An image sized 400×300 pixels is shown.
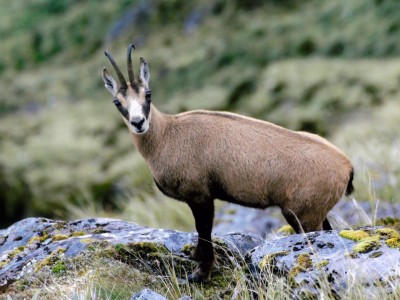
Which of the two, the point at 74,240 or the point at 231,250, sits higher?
the point at 74,240

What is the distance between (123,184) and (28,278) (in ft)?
44.4

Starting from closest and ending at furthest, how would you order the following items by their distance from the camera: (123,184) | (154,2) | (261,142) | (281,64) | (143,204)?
(261,142) < (143,204) < (123,184) < (281,64) < (154,2)

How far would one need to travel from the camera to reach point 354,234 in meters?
5.98

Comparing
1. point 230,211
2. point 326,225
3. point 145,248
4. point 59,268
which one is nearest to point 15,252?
point 59,268

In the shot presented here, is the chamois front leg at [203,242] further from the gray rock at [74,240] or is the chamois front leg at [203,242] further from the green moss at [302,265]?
the green moss at [302,265]

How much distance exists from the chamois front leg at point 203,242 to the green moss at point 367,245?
150 centimetres

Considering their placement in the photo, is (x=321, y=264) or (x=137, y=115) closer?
(x=321, y=264)

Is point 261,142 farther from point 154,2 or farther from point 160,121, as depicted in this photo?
point 154,2

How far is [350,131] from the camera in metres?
21.5

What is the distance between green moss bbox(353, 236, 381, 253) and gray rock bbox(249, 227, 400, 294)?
1 centimetres

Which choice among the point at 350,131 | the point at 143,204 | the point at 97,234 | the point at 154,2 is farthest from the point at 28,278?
the point at 154,2

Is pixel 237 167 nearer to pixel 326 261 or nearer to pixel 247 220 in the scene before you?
pixel 326 261

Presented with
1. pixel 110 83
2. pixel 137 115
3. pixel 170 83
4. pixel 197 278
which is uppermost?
pixel 110 83

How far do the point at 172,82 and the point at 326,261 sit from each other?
34.9 m
